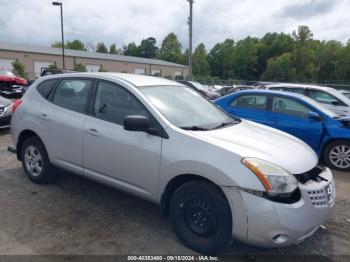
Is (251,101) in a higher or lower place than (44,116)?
higher

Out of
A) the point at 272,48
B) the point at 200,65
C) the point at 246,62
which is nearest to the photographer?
the point at 200,65

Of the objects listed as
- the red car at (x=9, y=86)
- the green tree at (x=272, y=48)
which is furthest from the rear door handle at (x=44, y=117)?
the green tree at (x=272, y=48)

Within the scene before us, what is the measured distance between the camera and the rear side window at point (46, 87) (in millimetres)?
4633

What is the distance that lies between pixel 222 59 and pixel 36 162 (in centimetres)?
A: 8739

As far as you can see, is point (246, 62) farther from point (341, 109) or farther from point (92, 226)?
point (92, 226)

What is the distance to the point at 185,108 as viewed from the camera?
12.5ft

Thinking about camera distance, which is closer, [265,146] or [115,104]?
[265,146]

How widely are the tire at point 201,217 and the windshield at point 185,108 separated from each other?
0.72 m

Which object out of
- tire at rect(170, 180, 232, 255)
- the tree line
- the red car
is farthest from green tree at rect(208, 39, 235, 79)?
tire at rect(170, 180, 232, 255)

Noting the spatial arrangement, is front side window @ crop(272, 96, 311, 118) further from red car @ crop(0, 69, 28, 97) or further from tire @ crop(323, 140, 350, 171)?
red car @ crop(0, 69, 28, 97)

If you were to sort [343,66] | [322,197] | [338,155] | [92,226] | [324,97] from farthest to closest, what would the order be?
[343,66] < [324,97] < [338,155] < [92,226] < [322,197]

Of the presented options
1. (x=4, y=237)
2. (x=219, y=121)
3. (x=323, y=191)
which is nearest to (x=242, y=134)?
(x=219, y=121)

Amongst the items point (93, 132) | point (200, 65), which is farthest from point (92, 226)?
point (200, 65)

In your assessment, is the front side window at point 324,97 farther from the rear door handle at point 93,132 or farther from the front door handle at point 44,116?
the front door handle at point 44,116
